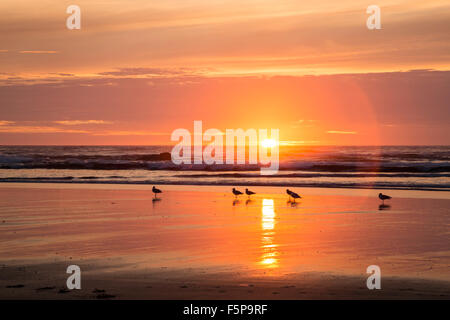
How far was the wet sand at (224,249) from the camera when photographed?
852 centimetres

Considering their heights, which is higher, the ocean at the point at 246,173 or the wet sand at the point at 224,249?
the ocean at the point at 246,173

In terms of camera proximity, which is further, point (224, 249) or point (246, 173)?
point (246, 173)

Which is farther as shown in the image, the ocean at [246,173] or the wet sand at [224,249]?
the ocean at [246,173]

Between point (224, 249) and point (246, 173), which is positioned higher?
point (246, 173)

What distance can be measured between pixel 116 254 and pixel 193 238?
2517 millimetres

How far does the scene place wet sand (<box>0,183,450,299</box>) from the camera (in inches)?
335

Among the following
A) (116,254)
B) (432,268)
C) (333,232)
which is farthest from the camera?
(333,232)

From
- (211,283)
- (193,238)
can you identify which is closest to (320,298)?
(211,283)

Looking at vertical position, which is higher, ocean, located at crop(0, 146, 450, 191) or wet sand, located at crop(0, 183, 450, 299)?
ocean, located at crop(0, 146, 450, 191)

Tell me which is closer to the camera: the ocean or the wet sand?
the wet sand

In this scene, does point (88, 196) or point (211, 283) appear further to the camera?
point (88, 196)

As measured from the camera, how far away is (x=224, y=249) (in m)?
11.8
